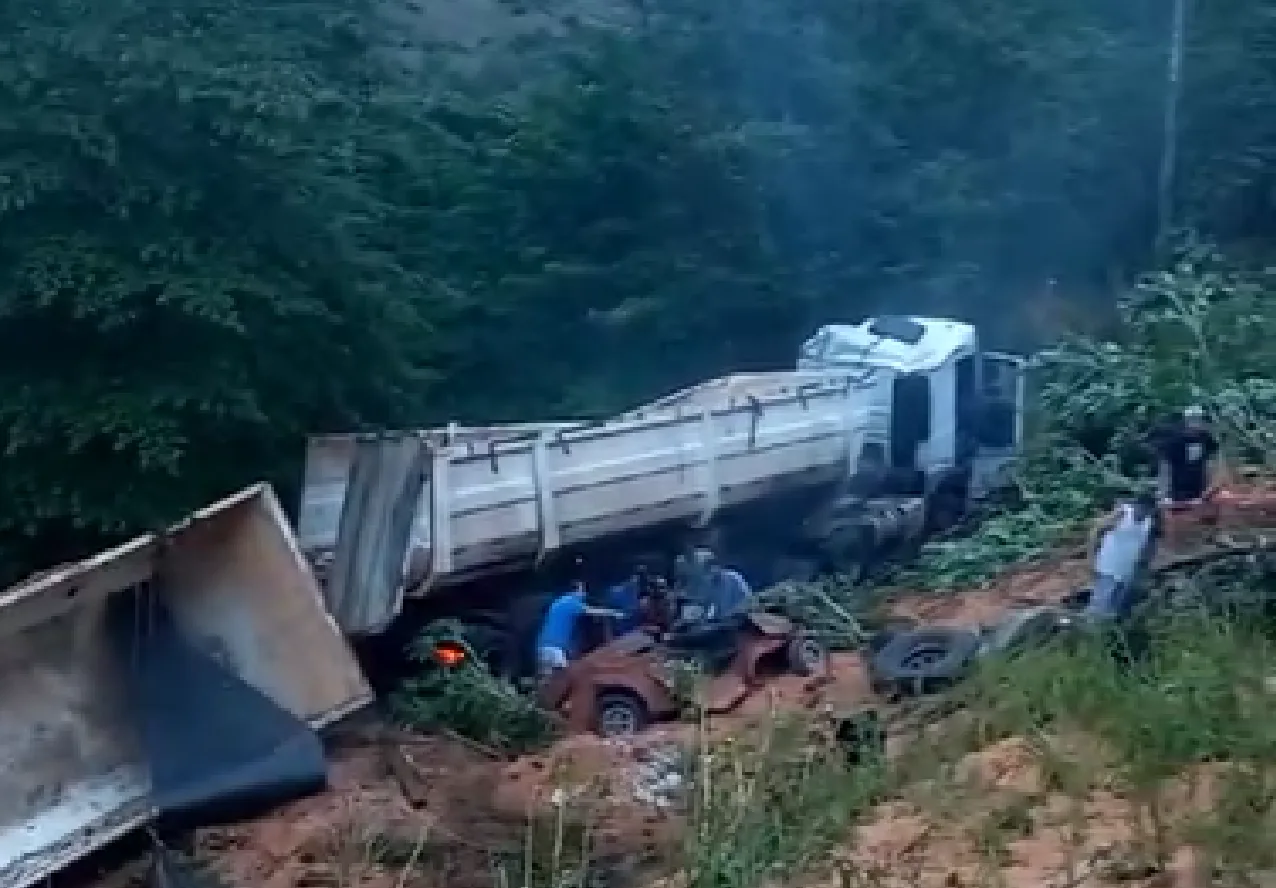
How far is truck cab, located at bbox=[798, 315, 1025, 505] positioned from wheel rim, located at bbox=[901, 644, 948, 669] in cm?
466

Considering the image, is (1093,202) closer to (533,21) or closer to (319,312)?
(533,21)

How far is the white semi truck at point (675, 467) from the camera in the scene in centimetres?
1015

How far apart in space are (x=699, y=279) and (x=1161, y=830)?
13.6m

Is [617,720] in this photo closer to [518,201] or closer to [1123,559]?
[1123,559]

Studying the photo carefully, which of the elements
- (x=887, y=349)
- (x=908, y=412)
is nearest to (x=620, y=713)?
(x=908, y=412)

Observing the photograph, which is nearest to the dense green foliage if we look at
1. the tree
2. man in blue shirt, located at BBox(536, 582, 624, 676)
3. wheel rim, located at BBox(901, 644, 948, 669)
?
the tree

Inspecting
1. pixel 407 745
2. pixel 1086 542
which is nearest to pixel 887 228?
pixel 1086 542

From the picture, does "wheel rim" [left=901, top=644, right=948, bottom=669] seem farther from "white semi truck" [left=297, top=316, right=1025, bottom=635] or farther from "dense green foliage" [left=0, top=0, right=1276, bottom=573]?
"dense green foliage" [left=0, top=0, right=1276, bottom=573]

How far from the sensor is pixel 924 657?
29.9ft

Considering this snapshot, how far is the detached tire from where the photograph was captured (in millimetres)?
8508

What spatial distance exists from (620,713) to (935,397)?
526 cm

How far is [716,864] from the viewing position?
5156 millimetres

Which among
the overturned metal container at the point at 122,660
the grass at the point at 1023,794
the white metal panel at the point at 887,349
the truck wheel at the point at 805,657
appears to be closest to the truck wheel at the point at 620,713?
the truck wheel at the point at 805,657

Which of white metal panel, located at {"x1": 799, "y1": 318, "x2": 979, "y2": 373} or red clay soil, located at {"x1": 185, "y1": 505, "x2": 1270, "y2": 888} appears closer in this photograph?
red clay soil, located at {"x1": 185, "y1": 505, "x2": 1270, "y2": 888}
